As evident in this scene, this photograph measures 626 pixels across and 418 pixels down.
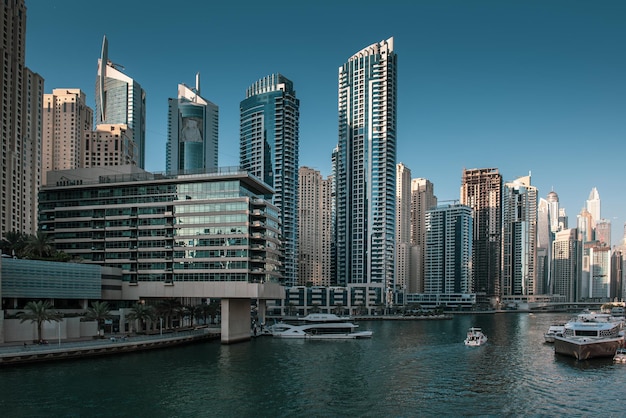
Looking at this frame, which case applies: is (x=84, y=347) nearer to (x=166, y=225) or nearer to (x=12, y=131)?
(x=166, y=225)

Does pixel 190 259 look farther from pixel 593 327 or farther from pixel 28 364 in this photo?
pixel 593 327

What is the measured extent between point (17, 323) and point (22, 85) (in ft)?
439

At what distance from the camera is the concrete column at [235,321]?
121 m

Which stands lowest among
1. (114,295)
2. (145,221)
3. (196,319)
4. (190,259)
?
(196,319)

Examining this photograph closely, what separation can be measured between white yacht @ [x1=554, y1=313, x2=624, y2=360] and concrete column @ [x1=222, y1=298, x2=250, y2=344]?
65854mm

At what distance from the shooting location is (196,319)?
15850 centimetres

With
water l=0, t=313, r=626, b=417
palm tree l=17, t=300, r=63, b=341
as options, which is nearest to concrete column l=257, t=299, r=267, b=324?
water l=0, t=313, r=626, b=417

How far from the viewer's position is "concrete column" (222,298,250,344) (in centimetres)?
12062

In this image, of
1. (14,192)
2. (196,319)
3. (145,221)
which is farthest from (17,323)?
(14,192)

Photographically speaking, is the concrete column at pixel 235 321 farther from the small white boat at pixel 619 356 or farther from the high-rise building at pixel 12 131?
the high-rise building at pixel 12 131

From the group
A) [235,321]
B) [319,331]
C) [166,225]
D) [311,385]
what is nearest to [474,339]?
[319,331]

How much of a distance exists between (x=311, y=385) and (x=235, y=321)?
175 feet

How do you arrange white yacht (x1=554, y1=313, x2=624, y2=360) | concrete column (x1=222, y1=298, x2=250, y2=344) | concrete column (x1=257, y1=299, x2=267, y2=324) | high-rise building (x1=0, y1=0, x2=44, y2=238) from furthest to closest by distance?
high-rise building (x1=0, y1=0, x2=44, y2=238) → concrete column (x1=257, y1=299, x2=267, y2=324) → concrete column (x1=222, y1=298, x2=250, y2=344) → white yacht (x1=554, y1=313, x2=624, y2=360)

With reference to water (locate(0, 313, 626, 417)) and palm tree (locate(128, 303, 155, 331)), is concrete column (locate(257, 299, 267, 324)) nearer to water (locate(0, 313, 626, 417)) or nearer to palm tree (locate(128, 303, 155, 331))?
palm tree (locate(128, 303, 155, 331))
